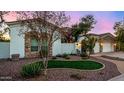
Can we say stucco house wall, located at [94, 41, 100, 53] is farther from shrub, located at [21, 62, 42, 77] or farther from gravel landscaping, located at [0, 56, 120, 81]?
shrub, located at [21, 62, 42, 77]

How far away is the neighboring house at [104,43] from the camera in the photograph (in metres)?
8.23

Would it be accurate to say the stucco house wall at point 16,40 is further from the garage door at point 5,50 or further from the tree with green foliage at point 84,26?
the tree with green foliage at point 84,26

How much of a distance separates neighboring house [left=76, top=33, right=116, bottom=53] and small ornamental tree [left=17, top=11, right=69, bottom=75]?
98 cm

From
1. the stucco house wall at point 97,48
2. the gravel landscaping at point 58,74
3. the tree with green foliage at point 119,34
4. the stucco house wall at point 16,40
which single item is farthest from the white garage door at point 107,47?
the stucco house wall at point 16,40

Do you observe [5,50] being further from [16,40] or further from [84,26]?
[84,26]

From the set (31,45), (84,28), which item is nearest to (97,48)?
(84,28)

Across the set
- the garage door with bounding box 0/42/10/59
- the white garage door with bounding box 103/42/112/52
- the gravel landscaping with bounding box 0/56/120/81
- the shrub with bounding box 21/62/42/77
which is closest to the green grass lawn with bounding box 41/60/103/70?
the gravel landscaping with bounding box 0/56/120/81

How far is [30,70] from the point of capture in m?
7.70
